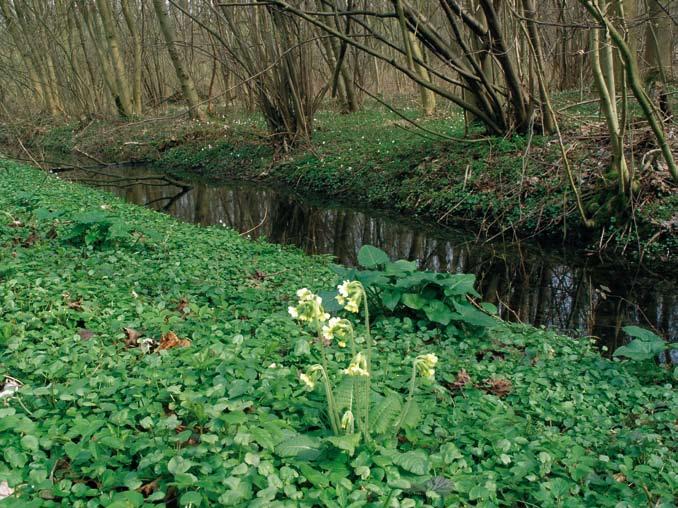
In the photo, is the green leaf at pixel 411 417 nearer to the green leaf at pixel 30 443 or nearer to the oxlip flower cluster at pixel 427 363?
the oxlip flower cluster at pixel 427 363

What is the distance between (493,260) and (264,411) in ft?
19.1

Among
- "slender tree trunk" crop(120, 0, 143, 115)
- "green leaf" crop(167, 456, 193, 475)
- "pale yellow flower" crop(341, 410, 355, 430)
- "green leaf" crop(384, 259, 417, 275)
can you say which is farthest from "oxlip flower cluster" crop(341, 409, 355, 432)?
"slender tree trunk" crop(120, 0, 143, 115)

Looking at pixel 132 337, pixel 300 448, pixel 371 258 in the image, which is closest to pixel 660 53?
pixel 371 258

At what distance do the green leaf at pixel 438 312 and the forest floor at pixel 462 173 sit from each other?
13.8 feet

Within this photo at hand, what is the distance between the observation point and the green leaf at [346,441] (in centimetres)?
234

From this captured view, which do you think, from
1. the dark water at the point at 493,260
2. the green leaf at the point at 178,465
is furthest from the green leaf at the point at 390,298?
the green leaf at the point at 178,465

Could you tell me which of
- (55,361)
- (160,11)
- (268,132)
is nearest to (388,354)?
(55,361)

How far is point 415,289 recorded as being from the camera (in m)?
4.57

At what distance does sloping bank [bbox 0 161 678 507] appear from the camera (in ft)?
7.52

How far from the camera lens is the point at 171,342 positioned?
3598mm

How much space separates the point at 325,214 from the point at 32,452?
8999 mm

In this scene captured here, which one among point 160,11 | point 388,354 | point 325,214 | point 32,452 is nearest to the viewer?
point 32,452

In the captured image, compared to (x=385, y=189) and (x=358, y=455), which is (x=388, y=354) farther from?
(x=385, y=189)

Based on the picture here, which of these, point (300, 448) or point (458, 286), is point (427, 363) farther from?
point (458, 286)
